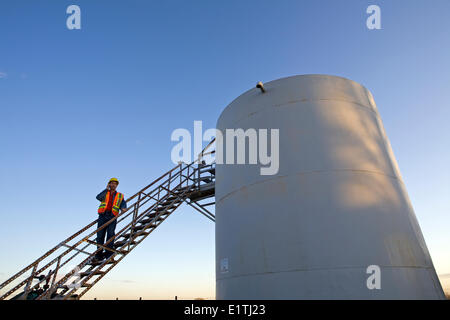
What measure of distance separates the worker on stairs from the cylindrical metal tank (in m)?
3.42

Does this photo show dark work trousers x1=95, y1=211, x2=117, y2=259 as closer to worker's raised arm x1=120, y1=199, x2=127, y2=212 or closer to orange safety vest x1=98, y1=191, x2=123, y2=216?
orange safety vest x1=98, y1=191, x2=123, y2=216

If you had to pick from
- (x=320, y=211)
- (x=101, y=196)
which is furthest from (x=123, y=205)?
(x=320, y=211)

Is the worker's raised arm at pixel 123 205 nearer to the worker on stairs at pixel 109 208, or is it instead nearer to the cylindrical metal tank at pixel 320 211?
the worker on stairs at pixel 109 208

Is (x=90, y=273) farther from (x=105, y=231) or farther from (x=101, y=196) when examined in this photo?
(x=101, y=196)

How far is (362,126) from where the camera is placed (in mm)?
5074

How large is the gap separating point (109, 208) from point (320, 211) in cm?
595

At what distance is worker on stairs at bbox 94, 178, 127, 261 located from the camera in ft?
23.6

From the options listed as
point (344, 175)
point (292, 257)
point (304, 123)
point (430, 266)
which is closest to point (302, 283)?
point (292, 257)

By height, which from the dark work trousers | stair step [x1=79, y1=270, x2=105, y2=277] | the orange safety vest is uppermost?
the orange safety vest

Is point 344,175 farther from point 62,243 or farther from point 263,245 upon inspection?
point 62,243

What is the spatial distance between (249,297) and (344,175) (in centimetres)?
260

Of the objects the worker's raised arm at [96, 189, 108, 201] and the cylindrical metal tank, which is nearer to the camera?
the cylindrical metal tank

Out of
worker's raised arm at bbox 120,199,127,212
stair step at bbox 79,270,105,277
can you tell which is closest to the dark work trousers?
worker's raised arm at bbox 120,199,127,212

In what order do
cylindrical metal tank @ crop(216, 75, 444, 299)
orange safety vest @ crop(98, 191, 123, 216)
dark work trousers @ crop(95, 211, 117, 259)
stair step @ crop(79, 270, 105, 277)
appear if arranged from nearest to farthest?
cylindrical metal tank @ crop(216, 75, 444, 299), stair step @ crop(79, 270, 105, 277), dark work trousers @ crop(95, 211, 117, 259), orange safety vest @ crop(98, 191, 123, 216)
